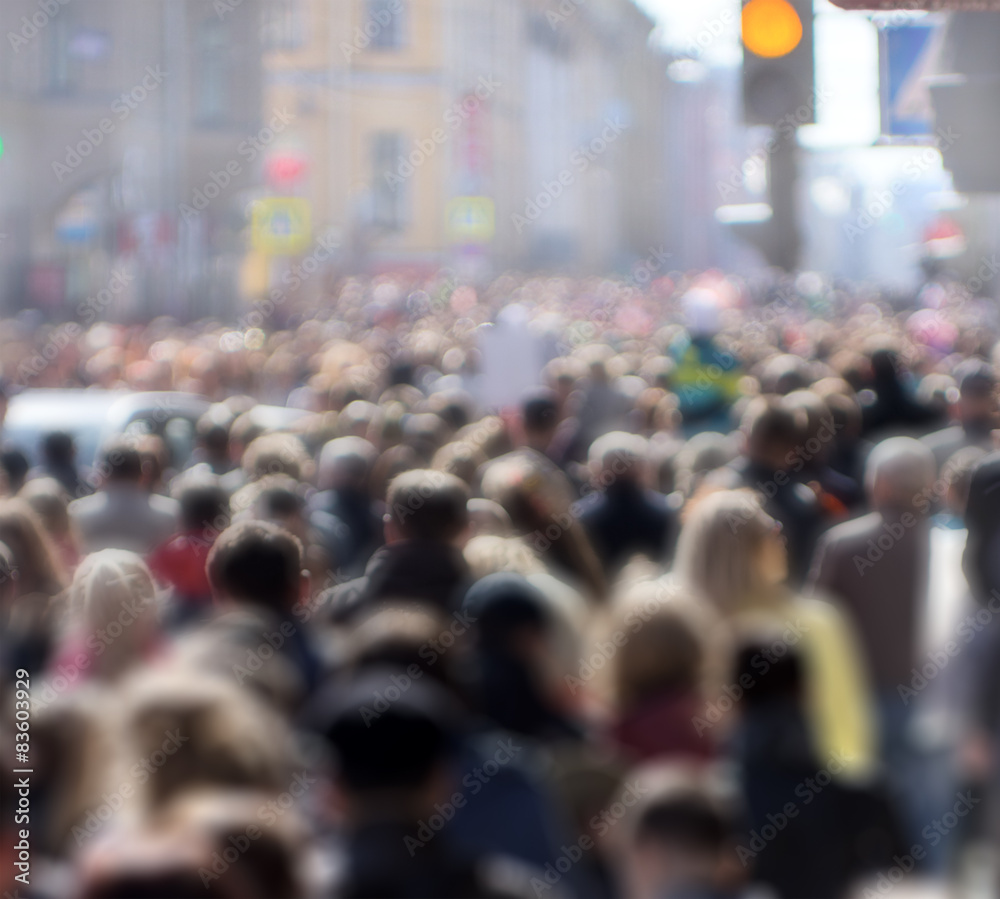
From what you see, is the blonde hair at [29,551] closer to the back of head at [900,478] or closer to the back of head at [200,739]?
the back of head at [200,739]

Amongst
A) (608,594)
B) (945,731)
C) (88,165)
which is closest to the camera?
(945,731)

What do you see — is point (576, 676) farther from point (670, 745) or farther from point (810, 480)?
point (810, 480)

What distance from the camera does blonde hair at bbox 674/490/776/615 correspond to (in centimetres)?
572

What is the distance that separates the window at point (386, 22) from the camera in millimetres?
63812

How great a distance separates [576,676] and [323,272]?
41.8 m

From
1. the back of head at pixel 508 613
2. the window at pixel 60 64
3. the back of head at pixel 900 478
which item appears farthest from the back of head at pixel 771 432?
the window at pixel 60 64

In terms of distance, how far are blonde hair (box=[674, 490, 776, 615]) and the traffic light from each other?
1144 millimetres

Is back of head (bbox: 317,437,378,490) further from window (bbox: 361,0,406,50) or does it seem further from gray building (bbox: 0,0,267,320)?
window (bbox: 361,0,406,50)

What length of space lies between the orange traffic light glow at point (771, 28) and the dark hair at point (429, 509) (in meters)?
1.71

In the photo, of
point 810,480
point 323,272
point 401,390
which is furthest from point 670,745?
point 323,272

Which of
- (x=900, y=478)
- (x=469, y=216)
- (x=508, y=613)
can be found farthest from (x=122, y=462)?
(x=469, y=216)

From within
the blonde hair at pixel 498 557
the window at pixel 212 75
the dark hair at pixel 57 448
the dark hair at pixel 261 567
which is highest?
the window at pixel 212 75

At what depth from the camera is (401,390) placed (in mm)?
12773

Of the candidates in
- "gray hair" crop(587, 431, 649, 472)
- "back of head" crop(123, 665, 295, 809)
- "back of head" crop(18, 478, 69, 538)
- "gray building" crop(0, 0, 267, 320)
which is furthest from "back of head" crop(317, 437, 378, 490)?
"gray building" crop(0, 0, 267, 320)
